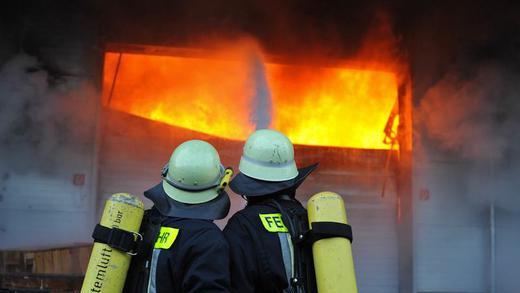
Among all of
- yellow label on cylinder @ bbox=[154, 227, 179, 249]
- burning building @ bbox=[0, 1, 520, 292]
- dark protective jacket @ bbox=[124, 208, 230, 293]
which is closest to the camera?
dark protective jacket @ bbox=[124, 208, 230, 293]

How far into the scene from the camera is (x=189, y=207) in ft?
8.84

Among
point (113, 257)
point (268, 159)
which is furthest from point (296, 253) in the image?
point (113, 257)

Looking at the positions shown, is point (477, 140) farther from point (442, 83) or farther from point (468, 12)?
point (468, 12)

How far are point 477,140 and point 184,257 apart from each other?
539 cm

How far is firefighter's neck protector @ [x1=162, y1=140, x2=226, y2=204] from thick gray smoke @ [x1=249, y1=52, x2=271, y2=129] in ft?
14.1

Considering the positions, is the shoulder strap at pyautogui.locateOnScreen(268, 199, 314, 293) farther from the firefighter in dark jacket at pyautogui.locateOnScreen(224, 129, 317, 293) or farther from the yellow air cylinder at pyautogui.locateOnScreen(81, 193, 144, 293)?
the yellow air cylinder at pyautogui.locateOnScreen(81, 193, 144, 293)

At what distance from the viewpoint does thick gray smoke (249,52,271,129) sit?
7027 millimetres

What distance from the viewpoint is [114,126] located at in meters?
6.76

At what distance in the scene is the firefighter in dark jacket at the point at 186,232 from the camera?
243cm

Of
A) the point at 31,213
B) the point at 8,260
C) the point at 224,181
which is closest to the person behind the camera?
the point at 224,181

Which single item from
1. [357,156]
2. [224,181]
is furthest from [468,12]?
[224,181]

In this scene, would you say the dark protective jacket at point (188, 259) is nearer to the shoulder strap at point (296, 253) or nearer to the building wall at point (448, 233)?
the shoulder strap at point (296, 253)

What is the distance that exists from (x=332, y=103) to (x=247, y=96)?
1080 mm

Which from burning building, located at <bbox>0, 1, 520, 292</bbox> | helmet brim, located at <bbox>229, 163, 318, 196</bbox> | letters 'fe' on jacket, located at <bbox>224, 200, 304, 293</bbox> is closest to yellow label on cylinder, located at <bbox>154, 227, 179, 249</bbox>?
letters 'fe' on jacket, located at <bbox>224, 200, 304, 293</bbox>
